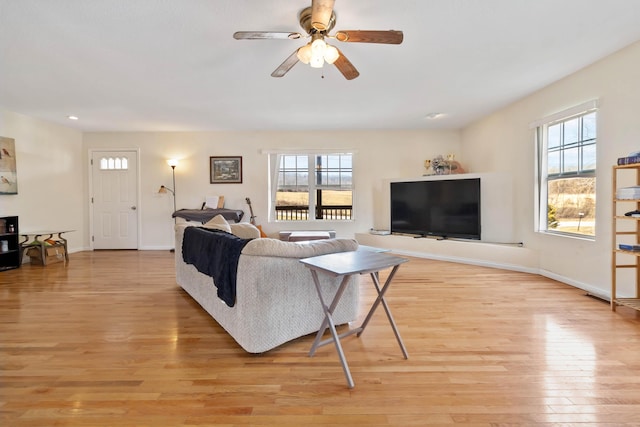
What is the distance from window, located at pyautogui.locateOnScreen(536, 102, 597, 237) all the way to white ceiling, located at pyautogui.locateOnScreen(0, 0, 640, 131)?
1.86 feet

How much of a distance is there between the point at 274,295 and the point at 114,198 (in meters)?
5.76

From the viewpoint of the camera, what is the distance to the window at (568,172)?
353cm

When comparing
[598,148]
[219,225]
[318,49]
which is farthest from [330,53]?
[598,148]

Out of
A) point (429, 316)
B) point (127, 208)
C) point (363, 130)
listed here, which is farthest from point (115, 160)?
point (429, 316)

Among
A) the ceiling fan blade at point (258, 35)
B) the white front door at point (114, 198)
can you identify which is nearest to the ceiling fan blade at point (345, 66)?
the ceiling fan blade at point (258, 35)

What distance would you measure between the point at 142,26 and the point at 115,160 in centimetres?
468

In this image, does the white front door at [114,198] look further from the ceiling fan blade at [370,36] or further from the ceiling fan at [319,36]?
the ceiling fan blade at [370,36]

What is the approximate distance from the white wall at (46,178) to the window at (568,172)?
25.1 ft

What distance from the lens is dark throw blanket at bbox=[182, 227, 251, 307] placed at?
2197 mm

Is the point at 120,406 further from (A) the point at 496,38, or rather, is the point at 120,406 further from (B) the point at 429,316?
(A) the point at 496,38

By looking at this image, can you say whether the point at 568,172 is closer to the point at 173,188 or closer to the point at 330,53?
A: the point at 330,53

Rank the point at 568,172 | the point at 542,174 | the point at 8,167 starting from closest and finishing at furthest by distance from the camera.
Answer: the point at 568,172 < the point at 542,174 < the point at 8,167

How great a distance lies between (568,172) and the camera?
3830mm

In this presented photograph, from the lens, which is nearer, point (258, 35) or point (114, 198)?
point (258, 35)
